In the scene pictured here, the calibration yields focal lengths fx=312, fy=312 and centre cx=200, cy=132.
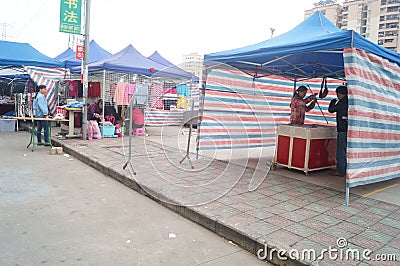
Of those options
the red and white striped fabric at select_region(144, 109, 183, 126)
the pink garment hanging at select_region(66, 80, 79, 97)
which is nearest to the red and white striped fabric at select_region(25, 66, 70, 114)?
the pink garment hanging at select_region(66, 80, 79, 97)

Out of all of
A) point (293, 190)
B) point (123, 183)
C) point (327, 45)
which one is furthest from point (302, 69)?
point (123, 183)

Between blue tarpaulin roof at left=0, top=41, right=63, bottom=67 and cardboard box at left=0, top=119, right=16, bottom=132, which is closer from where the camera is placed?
blue tarpaulin roof at left=0, top=41, right=63, bottom=67

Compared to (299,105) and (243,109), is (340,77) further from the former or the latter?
(243,109)

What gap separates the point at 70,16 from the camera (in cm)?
867

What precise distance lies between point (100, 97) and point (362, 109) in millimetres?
8232

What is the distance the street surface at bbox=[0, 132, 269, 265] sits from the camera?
285cm

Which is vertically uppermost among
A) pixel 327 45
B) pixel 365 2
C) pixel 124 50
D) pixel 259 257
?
pixel 365 2

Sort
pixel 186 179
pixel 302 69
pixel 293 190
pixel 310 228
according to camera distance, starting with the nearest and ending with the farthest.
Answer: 1. pixel 310 228
2. pixel 293 190
3. pixel 186 179
4. pixel 302 69

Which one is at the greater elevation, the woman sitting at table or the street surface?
the woman sitting at table

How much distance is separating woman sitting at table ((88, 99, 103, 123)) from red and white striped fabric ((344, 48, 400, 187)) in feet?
25.5

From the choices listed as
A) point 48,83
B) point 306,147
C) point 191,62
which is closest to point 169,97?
point 191,62

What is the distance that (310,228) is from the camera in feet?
11.0

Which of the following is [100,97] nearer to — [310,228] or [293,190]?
[293,190]

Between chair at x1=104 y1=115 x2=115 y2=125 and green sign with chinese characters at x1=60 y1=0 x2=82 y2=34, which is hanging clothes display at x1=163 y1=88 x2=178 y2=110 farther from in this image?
chair at x1=104 y1=115 x2=115 y2=125
